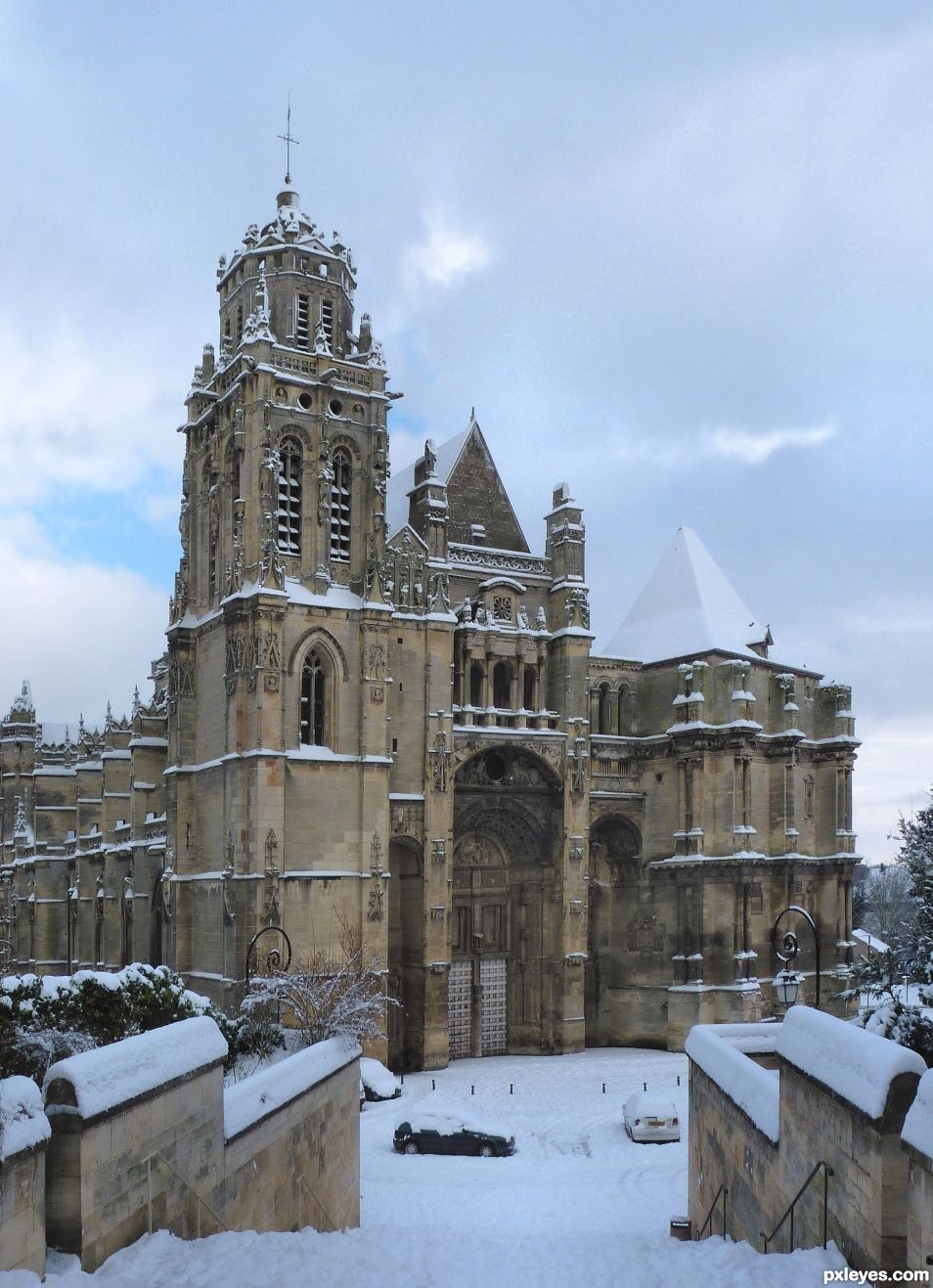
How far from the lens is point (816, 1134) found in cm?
1359

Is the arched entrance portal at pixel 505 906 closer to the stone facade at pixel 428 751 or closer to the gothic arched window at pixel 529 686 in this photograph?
the stone facade at pixel 428 751

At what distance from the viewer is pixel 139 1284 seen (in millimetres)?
11820

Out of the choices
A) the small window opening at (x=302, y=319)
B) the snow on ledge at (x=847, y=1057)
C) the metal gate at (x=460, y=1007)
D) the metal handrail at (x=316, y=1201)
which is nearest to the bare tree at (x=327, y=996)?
the metal handrail at (x=316, y=1201)

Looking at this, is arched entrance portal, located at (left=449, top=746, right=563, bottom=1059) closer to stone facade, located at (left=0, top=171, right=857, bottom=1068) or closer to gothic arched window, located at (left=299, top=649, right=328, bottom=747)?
stone facade, located at (left=0, top=171, right=857, bottom=1068)

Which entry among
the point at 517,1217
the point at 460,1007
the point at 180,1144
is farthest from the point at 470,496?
the point at 180,1144

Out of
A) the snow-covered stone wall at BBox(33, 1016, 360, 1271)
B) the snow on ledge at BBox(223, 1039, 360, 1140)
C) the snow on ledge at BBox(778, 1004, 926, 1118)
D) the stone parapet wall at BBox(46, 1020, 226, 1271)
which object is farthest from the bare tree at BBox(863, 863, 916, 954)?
the stone parapet wall at BBox(46, 1020, 226, 1271)

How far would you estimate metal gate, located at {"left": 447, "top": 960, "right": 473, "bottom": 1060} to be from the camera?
46.5m

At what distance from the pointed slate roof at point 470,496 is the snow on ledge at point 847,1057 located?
3614 cm

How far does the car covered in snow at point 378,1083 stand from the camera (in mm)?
36750

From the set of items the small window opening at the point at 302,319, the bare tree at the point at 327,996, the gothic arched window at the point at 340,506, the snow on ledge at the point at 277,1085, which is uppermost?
the small window opening at the point at 302,319

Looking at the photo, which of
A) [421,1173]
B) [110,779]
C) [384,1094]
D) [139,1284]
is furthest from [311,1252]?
[110,779]

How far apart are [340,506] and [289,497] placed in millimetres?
1930

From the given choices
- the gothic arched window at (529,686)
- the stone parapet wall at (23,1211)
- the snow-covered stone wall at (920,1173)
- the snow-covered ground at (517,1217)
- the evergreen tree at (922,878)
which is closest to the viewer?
the snow-covered stone wall at (920,1173)

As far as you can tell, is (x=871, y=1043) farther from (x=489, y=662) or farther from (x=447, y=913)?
(x=489, y=662)
